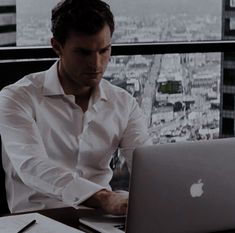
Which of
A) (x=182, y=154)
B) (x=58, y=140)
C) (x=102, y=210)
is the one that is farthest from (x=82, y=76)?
(x=182, y=154)

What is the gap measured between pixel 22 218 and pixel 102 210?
216 mm

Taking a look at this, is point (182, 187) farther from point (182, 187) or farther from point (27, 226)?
point (27, 226)

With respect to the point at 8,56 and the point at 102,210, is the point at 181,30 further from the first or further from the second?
the point at 102,210

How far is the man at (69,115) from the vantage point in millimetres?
2053

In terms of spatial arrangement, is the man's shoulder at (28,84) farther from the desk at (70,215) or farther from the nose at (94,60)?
the desk at (70,215)

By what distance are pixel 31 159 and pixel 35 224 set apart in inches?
14.6

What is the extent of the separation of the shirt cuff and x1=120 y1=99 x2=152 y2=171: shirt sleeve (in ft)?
1.29

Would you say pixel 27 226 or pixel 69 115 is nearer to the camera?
pixel 27 226

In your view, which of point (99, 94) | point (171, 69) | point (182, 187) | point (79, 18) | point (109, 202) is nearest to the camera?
point (182, 187)

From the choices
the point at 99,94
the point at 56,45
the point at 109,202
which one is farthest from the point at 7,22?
the point at 109,202

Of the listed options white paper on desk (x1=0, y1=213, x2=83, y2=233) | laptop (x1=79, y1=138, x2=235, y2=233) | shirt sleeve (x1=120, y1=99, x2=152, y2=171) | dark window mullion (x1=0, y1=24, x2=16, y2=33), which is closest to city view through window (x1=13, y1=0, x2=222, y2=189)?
dark window mullion (x1=0, y1=24, x2=16, y2=33)

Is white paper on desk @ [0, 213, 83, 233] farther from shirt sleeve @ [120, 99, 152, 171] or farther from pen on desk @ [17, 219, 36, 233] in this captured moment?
shirt sleeve @ [120, 99, 152, 171]

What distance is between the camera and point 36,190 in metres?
2.01

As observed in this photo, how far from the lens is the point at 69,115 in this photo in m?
2.18
